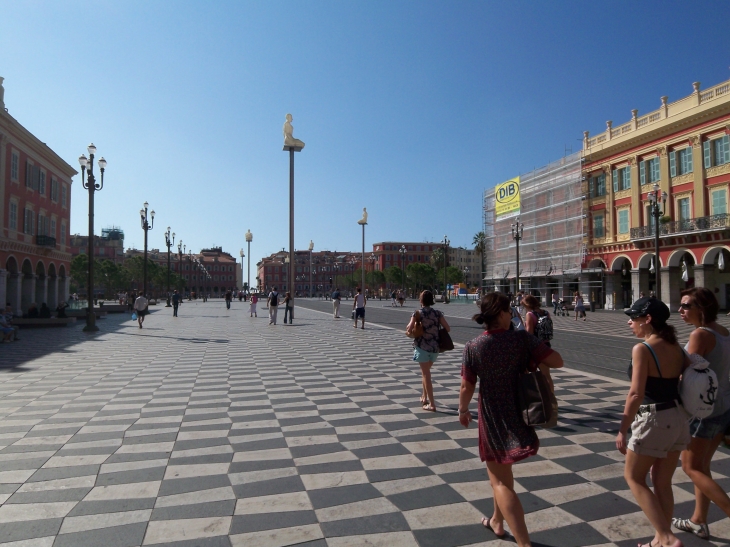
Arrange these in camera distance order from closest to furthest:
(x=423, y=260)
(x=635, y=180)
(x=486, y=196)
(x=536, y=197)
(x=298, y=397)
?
(x=298, y=397) → (x=635, y=180) → (x=536, y=197) → (x=486, y=196) → (x=423, y=260)

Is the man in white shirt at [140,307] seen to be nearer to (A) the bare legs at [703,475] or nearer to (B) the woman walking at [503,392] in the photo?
(B) the woman walking at [503,392]

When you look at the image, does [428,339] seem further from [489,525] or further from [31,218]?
[31,218]

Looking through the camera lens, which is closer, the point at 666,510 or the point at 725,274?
the point at 666,510

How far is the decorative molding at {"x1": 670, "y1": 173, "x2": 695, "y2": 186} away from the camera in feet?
116

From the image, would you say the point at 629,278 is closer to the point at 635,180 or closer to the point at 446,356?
the point at 635,180

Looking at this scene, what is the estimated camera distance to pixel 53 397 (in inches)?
338

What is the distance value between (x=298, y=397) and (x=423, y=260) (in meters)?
136

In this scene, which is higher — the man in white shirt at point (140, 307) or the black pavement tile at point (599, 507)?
the man in white shirt at point (140, 307)

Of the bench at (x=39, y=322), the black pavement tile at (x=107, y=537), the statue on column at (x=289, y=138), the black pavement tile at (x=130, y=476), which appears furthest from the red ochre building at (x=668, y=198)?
the black pavement tile at (x=107, y=537)

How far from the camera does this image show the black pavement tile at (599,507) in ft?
13.2

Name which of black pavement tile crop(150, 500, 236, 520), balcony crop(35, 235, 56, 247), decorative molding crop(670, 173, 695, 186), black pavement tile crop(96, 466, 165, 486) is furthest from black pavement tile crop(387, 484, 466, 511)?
decorative molding crop(670, 173, 695, 186)

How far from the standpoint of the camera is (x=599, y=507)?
4.18 metres

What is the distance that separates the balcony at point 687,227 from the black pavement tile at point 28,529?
119 feet

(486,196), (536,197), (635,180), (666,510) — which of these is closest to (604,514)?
(666,510)
